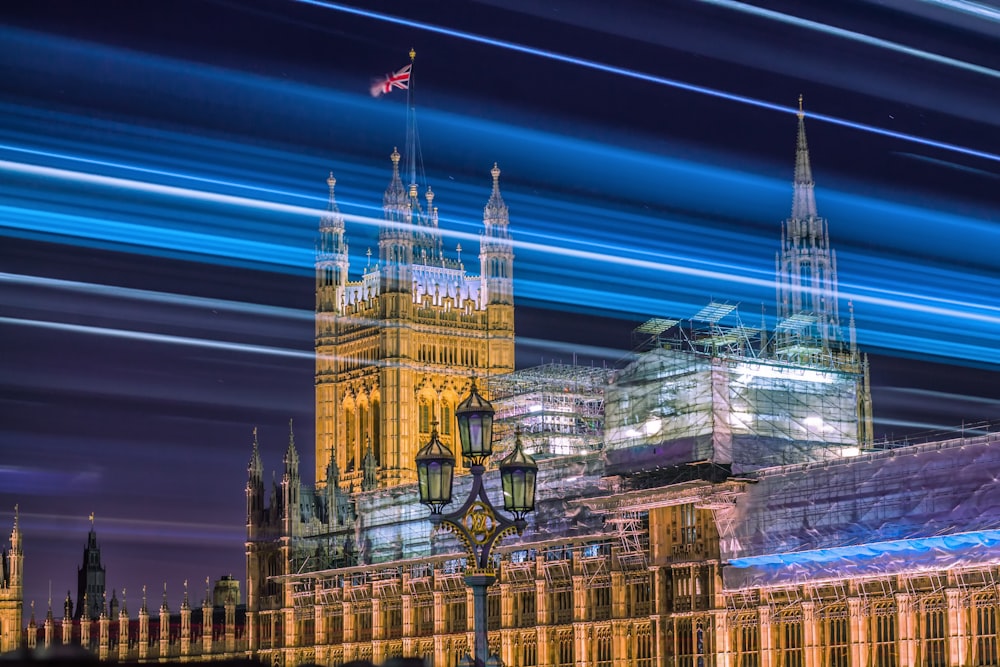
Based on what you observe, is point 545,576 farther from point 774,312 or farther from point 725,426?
point 774,312

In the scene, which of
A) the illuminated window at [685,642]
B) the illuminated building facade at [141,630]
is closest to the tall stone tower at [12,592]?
the illuminated building facade at [141,630]

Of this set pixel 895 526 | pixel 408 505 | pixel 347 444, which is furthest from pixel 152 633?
pixel 895 526

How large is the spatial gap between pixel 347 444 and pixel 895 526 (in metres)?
64.5

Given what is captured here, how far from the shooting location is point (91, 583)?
121188 millimetres

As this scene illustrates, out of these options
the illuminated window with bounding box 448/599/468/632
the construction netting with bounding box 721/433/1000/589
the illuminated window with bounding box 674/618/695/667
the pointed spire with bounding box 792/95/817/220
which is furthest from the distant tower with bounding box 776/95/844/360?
the construction netting with bounding box 721/433/1000/589

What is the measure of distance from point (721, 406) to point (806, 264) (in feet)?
89.8

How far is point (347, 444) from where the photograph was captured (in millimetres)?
120000

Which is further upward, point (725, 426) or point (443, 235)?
point (443, 235)

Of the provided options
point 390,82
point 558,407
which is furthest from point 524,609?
point 390,82

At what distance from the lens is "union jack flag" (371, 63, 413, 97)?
100194 mm

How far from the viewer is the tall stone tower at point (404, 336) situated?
381 ft

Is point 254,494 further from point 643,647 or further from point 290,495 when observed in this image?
point 643,647

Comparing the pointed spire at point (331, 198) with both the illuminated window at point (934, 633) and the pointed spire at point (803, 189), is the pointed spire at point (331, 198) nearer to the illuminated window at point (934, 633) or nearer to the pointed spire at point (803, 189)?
the pointed spire at point (803, 189)

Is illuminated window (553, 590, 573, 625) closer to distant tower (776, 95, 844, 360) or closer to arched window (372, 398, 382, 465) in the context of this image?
distant tower (776, 95, 844, 360)
